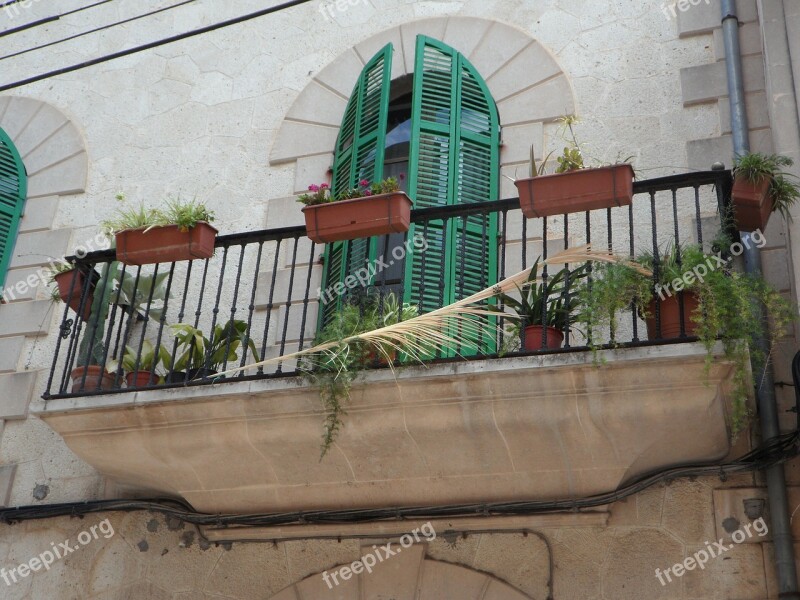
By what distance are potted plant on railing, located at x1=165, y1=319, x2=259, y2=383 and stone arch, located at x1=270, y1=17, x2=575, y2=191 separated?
A: 1601mm

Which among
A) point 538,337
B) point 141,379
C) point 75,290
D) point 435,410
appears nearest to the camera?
point 435,410

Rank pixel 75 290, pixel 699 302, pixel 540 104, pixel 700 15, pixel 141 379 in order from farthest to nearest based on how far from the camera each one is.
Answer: pixel 540 104 < pixel 700 15 < pixel 75 290 < pixel 141 379 < pixel 699 302

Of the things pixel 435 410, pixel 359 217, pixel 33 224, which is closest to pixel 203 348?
pixel 359 217

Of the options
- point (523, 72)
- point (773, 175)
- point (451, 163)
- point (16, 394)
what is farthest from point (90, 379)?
point (773, 175)

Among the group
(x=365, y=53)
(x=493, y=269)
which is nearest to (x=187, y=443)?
(x=493, y=269)

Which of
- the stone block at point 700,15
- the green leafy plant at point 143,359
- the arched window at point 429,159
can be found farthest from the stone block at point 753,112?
the green leafy plant at point 143,359

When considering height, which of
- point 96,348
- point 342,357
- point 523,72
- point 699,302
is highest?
point 523,72

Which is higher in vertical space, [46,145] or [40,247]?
[46,145]

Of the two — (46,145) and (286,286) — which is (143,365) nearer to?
(286,286)

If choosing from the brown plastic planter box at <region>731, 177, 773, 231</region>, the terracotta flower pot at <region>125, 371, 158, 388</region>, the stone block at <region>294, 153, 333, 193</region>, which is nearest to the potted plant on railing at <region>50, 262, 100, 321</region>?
the terracotta flower pot at <region>125, 371, 158, 388</region>

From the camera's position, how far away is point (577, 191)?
6.36 metres

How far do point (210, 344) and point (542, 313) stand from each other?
7.04ft

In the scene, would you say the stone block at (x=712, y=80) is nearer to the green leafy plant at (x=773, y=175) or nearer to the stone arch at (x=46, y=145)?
the green leafy plant at (x=773, y=175)

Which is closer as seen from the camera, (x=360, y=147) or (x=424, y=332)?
(x=424, y=332)
